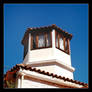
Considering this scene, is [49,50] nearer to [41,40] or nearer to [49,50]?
[49,50]

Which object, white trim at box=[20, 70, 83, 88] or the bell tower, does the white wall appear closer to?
white trim at box=[20, 70, 83, 88]

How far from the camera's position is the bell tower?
41.7 ft

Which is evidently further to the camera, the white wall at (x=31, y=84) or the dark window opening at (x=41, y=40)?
the dark window opening at (x=41, y=40)

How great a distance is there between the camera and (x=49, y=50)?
43.9ft

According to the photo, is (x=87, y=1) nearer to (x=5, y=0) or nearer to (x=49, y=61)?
(x=5, y=0)

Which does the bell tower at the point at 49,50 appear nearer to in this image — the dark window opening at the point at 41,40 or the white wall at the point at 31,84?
the dark window opening at the point at 41,40

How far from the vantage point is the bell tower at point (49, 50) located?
12.7 meters

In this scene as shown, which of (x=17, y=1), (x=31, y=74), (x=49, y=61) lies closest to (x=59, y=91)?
(x=17, y=1)

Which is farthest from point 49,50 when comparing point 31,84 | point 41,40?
point 31,84

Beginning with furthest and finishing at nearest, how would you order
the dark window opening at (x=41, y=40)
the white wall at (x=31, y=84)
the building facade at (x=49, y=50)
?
the dark window opening at (x=41, y=40), the building facade at (x=49, y=50), the white wall at (x=31, y=84)

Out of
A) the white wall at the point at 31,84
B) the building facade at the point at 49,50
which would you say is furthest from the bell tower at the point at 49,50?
the white wall at the point at 31,84

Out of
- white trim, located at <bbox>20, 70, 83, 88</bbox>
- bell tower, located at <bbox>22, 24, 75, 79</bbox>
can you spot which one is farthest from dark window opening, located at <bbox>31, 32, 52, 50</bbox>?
white trim, located at <bbox>20, 70, 83, 88</bbox>

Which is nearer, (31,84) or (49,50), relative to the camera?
(31,84)

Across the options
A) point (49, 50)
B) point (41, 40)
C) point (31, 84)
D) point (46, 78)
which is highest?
point (41, 40)
